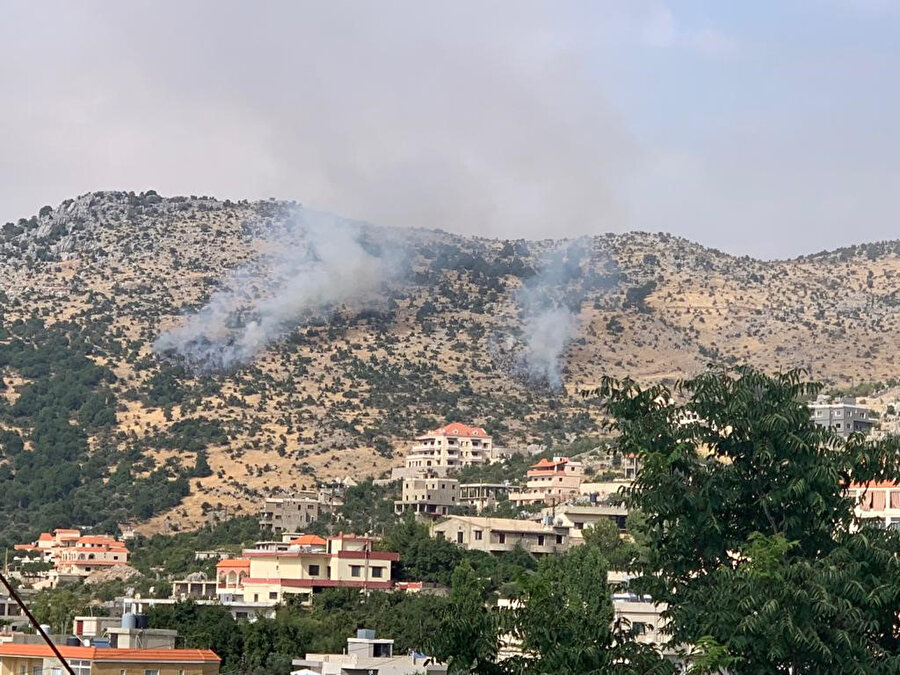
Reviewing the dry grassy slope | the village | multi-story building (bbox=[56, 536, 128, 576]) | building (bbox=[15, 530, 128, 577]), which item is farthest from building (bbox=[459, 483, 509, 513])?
multi-story building (bbox=[56, 536, 128, 576])

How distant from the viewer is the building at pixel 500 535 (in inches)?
4614

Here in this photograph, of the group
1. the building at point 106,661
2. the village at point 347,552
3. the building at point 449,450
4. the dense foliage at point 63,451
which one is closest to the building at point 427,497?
the village at point 347,552

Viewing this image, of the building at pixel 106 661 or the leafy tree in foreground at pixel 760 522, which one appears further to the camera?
the building at pixel 106 661

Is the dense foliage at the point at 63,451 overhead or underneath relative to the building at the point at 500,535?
overhead

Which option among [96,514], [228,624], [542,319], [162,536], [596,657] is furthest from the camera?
[542,319]

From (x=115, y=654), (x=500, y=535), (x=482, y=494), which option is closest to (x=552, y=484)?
(x=482, y=494)

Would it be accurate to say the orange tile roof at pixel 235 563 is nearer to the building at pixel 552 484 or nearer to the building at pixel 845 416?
the building at pixel 552 484

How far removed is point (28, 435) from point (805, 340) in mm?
68666

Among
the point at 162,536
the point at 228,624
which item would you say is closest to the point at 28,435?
the point at 162,536

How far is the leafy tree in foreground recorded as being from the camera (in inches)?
1294

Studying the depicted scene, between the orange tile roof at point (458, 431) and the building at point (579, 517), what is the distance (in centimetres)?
3211

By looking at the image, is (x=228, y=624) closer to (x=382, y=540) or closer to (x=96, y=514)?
(x=382, y=540)

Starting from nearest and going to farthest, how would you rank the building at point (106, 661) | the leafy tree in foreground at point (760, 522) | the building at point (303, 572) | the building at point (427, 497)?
the leafy tree in foreground at point (760, 522), the building at point (106, 661), the building at point (303, 572), the building at point (427, 497)

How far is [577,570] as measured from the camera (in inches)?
2820
